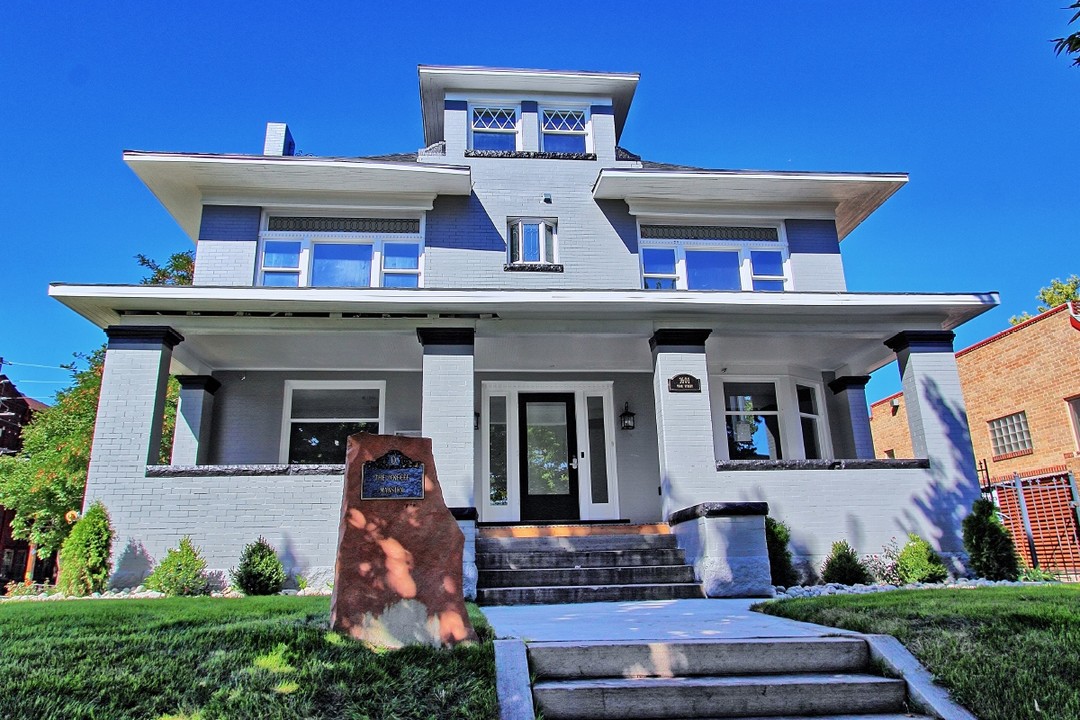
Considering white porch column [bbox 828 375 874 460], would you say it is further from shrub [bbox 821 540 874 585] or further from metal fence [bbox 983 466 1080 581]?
shrub [bbox 821 540 874 585]

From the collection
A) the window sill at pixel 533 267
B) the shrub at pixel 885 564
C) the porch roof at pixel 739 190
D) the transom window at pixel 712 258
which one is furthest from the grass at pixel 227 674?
the porch roof at pixel 739 190

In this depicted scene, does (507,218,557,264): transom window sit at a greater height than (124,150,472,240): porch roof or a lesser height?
lesser

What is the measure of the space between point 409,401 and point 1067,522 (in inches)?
495

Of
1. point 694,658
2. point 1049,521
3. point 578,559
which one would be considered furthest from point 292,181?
point 1049,521

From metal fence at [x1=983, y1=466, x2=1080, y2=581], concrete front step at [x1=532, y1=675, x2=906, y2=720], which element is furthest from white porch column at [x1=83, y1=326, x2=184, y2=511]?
metal fence at [x1=983, y1=466, x2=1080, y2=581]

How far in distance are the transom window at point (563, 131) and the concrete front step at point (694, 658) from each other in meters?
10.6

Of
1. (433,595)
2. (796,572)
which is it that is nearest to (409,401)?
(796,572)

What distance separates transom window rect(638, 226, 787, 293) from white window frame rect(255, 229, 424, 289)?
13.2ft

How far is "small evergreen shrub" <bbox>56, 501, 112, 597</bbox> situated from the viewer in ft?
26.9

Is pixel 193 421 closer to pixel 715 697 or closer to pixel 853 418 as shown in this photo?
pixel 715 697

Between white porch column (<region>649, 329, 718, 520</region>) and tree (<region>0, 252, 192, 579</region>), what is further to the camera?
tree (<region>0, 252, 192, 579</region>)

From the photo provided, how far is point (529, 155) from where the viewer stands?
42.1ft

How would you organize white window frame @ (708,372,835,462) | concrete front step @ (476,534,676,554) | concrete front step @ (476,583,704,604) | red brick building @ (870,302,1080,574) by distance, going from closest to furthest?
concrete front step @ (476,583,704,604)
concrete front step @ (476,534,676,554)
white window frame @ (708,372,835,462)
red brick building @ (870,302,1080,574)

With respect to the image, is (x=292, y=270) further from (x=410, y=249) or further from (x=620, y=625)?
(x=620, y=625)
